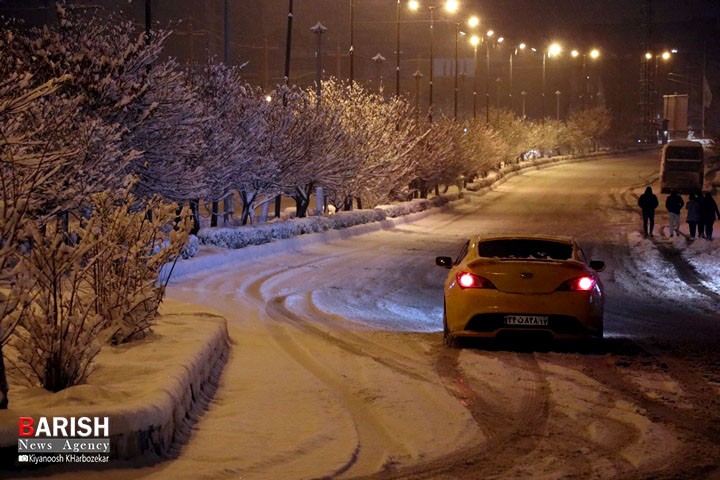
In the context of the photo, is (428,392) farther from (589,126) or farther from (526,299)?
(589,126)

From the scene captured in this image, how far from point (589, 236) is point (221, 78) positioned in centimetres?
1376

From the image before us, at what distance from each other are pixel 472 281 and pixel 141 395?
18.4 feet

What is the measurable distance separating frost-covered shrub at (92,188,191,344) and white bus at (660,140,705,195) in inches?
2072

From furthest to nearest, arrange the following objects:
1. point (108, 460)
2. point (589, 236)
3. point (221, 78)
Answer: point (589, 236)
point (221, 78)
point (108, 460)

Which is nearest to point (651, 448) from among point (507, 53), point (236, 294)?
point (236, 294)

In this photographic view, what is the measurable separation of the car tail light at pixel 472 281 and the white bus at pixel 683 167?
4973 centimetres

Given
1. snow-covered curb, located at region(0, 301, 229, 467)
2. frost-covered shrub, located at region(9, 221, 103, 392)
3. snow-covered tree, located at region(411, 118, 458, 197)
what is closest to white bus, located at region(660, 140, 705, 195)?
snow-covered tree, located at region(411, 118, 458, 197)

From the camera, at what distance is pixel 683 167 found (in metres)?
59.3

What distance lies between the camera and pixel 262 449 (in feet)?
23.1

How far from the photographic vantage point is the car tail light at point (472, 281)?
11.7 m

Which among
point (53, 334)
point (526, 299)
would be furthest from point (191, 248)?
point (53, 334)

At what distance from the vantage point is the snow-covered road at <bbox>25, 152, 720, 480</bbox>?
7.00m

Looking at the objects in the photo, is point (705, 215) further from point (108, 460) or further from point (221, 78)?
point (108, 460)

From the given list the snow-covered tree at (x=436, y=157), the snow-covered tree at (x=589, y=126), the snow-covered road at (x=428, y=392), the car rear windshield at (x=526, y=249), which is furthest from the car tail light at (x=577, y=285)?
the snow-covered tree at (x=589, y=126)
